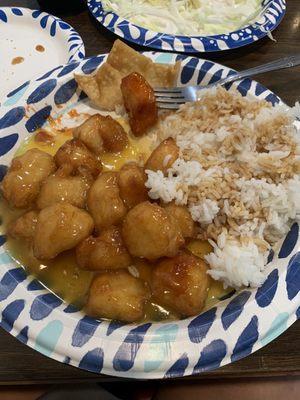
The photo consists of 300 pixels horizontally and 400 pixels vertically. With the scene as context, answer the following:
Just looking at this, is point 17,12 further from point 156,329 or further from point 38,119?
point 156,329

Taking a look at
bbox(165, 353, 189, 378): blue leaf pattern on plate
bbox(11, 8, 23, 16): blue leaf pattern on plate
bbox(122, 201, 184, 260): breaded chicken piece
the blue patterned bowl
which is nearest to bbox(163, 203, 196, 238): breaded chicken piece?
bbox(122, 201, 184, 260): breaded chicken piece

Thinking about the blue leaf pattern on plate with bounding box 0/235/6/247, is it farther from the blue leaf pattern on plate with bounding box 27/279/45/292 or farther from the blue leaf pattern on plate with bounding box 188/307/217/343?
the blue leaf pattern on plate with bounding box 188/307/217/343

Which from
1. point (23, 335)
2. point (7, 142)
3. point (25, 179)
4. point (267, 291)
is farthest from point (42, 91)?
point (267, 291)

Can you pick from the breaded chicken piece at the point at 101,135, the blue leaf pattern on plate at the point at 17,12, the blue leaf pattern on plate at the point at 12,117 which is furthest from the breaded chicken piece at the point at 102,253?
the blue leaf pattern on plate at the point at 17,12

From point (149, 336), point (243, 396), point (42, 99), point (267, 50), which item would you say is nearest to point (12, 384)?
point (149, 336)

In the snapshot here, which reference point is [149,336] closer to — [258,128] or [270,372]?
[270,372]

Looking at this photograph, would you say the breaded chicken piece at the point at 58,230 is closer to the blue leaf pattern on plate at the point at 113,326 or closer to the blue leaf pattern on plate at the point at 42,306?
the blue leaf pattern on plate at the point at 42,306
